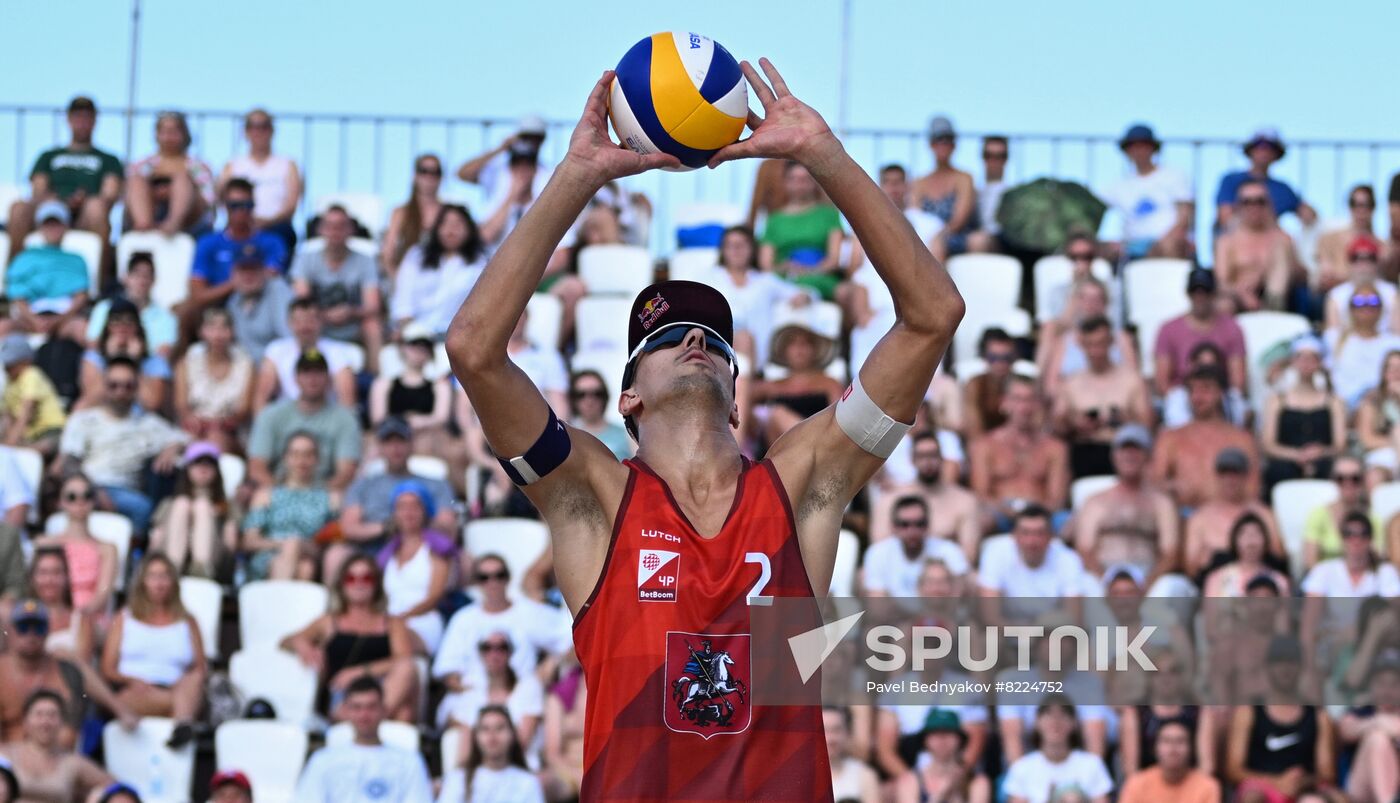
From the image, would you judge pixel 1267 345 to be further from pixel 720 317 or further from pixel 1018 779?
pixel 720 317

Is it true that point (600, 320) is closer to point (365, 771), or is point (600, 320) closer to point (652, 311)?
point (365, 771)

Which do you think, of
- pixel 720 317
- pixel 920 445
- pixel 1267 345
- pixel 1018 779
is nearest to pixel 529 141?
pixel 920 445

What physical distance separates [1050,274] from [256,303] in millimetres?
5592

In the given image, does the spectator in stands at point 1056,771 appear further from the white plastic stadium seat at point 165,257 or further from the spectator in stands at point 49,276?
the spectator in stands at point 49,276

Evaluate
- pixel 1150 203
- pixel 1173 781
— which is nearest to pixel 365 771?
pixel 1173 781

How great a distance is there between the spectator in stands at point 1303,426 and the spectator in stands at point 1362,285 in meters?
0.97

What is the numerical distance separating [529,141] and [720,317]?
33.2 feet

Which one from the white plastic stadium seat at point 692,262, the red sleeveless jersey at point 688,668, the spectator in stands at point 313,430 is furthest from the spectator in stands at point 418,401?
the red sleeveless jersey at point 688,668

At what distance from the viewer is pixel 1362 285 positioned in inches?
549

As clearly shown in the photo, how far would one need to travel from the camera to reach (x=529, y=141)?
14.9m

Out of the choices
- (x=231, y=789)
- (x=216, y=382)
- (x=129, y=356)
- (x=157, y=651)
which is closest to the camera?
(x=231, y=789)

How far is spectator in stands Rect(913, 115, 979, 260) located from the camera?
14.9 meters

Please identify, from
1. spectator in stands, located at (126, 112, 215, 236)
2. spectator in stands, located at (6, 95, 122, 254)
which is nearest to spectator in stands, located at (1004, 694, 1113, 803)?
spectator in stands, located at (126, 112, 215, 236)

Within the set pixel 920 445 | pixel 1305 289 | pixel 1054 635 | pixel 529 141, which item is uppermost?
pixel 529 141
